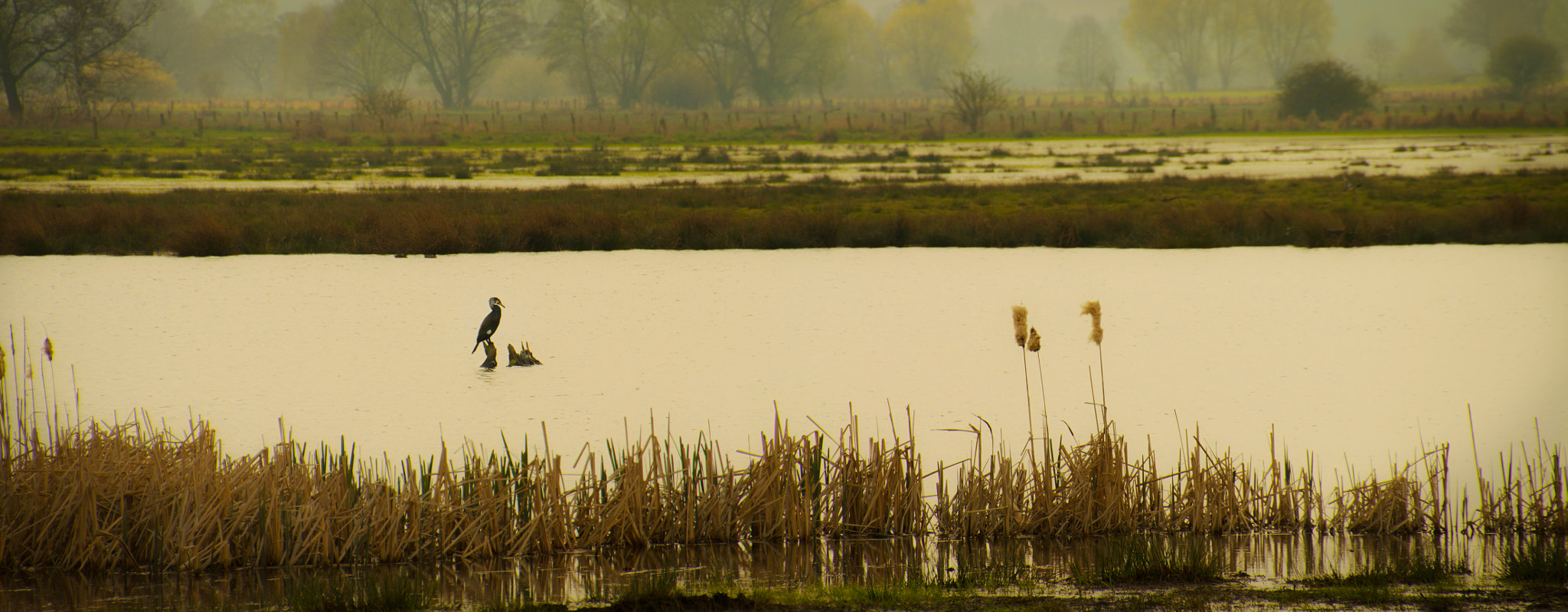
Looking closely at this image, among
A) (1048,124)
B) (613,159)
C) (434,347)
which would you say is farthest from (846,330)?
(1048,124)

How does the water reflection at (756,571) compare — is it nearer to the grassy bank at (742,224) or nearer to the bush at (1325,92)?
the grassy bank at (742,224)

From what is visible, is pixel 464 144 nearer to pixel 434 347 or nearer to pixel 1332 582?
pixel 434 347

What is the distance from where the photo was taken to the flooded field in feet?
91.5

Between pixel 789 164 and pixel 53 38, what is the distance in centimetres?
3427

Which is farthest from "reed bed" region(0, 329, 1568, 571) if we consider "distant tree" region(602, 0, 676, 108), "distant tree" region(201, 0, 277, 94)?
"distant tree" region(201, 0, 277, 94)

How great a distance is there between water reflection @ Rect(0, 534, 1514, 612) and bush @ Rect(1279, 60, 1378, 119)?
177 ft

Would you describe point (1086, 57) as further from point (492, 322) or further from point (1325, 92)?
point (492, 322)

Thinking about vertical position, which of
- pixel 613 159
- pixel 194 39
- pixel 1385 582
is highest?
pixel 194 39

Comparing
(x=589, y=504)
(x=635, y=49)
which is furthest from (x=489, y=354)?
(x=635, y=49)

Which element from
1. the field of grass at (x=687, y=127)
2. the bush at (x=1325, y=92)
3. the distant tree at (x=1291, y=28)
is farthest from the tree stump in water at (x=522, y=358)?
the distant tree at (x=1291, y=28)

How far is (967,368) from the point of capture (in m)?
10.9

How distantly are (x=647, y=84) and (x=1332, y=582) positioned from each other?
3167 inches

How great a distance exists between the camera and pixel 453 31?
87562 millimetres

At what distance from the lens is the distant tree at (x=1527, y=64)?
61.5 metres
